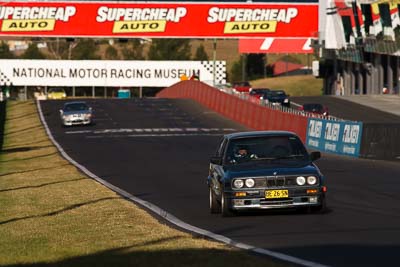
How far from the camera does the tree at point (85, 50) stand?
164875 millimetres

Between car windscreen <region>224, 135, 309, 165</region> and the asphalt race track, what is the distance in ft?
2.88

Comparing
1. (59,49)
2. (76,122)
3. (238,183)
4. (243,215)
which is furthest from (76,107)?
(59,49)

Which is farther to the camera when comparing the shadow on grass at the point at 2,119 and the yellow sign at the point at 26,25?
the yellow sign at the point at 26,25

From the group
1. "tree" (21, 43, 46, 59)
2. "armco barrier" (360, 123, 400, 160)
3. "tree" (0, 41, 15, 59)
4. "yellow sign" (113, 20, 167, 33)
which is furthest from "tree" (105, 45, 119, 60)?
"armco barrier" (360, 123, 400, 160)

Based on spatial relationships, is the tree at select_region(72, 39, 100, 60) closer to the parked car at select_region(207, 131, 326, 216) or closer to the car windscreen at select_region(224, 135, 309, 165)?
the car windscreen at select_region(224, 135, 309, 165)

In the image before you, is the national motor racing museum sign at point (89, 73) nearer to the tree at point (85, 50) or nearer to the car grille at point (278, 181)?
the tree at point (85, 50)

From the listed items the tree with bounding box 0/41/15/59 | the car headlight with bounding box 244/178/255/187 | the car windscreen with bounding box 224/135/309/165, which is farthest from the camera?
the tree with bounding box 0/41/15/59

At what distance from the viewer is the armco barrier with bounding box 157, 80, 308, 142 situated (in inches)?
1756

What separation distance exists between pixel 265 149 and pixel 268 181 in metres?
1.20

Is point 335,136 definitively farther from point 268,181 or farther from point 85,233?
point 85,233

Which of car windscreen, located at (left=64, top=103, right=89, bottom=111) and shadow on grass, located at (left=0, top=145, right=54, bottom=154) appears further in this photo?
car windscreen, located at (left=64, top=103, right=89, bottom=111)

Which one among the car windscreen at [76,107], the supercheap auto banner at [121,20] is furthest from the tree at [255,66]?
the car windscreen at [76,107]

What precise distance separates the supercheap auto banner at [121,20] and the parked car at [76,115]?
38.7m

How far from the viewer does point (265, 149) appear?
1748cm
